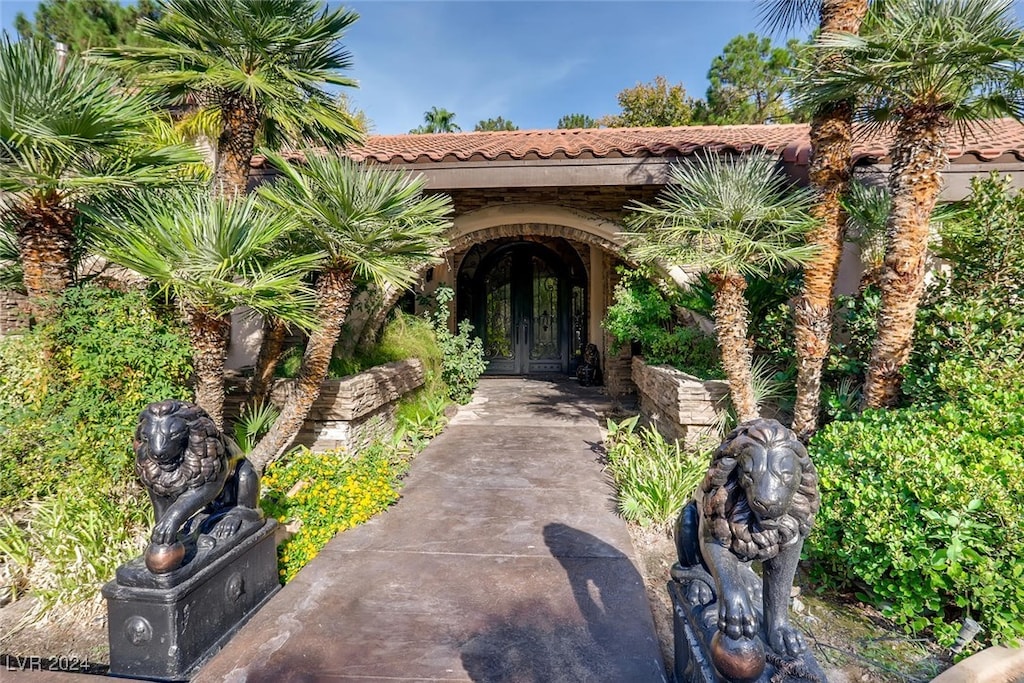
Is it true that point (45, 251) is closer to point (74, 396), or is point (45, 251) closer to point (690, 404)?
point (74, 396)

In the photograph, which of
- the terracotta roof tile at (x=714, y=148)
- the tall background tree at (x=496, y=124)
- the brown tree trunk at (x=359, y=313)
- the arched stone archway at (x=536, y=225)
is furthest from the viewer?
the tall background tree at (x=496, y=124)

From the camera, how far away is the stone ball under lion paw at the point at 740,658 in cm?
155

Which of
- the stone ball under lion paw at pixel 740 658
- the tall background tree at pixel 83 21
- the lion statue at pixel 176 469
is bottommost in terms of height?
the stone ball under lion paw at pixel 740 658

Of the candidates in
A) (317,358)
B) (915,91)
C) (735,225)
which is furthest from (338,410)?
(915,91)

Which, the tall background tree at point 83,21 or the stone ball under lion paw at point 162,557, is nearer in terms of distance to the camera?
the stone ball under lion paw at point 162,557

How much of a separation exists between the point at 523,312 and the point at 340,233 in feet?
27.8

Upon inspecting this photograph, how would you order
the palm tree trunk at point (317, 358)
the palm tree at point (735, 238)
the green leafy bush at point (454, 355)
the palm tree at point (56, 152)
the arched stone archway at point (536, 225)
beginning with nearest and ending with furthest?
the palm tree at point (56, 152) → the palm tree trunk at point (317, 358) → the palm tree at point (735, 238) → the arched stone archway at point (536, 225) → the green leafy bush at point (454, 355)

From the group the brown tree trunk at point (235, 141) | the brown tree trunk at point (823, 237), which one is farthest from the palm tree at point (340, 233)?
the brown tree trunk at point (823, 237)

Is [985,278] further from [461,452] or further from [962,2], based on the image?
[461,452]

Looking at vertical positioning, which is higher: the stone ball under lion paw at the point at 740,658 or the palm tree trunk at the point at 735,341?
the palm tree trunk at the point at 735,341

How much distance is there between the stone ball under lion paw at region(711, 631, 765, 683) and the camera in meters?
1.55

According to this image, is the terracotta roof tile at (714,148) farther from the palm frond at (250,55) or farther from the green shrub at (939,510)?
the green shrub at (939,510)

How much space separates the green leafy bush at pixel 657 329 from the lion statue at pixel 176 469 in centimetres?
493

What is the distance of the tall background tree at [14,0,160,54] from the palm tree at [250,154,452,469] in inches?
451
